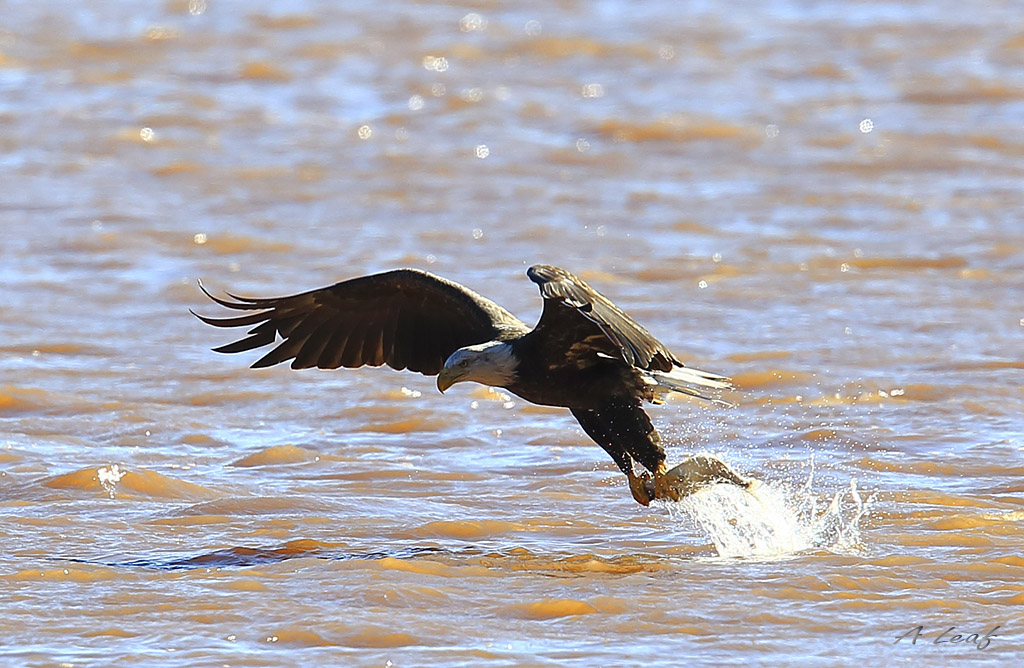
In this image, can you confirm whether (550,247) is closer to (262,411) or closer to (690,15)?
(262,411)

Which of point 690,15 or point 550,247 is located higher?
point 690,15

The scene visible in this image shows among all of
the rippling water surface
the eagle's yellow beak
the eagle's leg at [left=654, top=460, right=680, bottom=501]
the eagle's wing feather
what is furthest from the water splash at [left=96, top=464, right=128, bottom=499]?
the eagle's leg at [left=654, top=460, right=680, bottom=501]

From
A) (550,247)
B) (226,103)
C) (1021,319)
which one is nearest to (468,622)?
(1021,319)

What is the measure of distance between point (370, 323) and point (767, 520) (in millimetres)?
1520

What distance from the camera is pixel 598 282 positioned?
8.70m

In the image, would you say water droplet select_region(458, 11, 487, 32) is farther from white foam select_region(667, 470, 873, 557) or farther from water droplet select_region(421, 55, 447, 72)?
white foam select_region(667, 470, 873, 557)

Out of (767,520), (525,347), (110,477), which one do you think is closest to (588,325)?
(525,347)

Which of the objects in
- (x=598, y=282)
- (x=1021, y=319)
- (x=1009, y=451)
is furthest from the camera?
(x=598, y=282)

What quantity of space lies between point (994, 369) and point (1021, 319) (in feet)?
2.69

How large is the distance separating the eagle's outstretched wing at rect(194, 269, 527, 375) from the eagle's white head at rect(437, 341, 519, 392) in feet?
1.52

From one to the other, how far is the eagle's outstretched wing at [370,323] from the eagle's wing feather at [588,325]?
623 millimetres

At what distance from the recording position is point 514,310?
26.7 feet

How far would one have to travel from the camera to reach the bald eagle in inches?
190

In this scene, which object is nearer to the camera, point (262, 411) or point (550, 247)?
point (262, 411)
